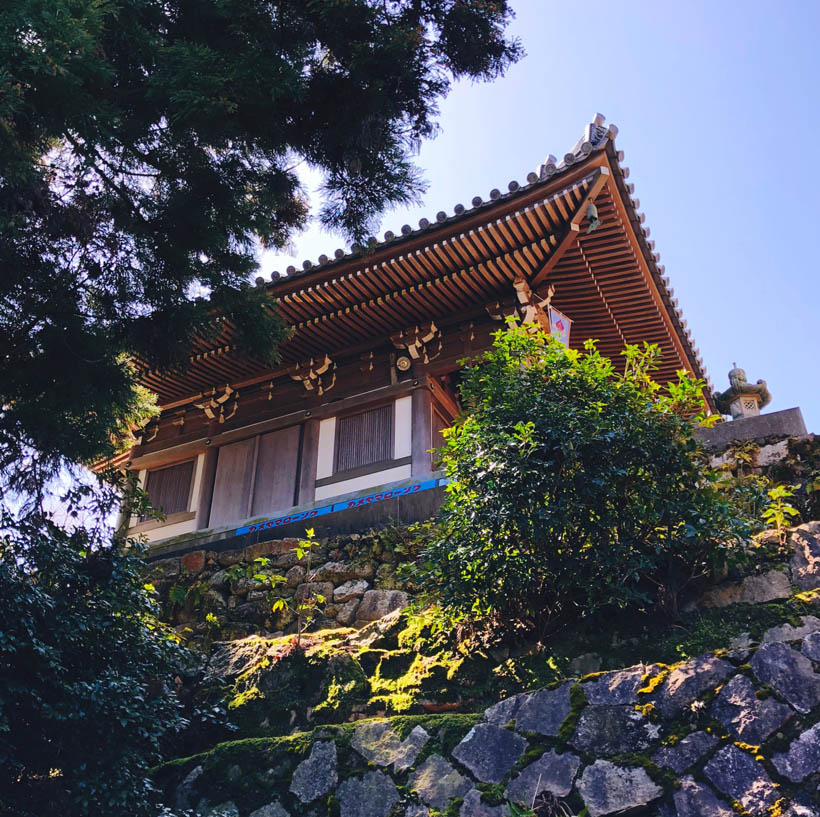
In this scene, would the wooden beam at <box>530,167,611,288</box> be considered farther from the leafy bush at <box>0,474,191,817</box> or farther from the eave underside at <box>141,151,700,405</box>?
the leafy bush at <box>0,474,191,817</box>

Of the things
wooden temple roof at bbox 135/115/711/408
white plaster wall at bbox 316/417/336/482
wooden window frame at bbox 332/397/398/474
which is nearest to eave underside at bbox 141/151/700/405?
wooden temple roof at bbox 135/115/711/408

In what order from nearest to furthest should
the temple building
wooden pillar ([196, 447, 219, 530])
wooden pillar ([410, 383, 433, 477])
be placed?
the temple building → wooden pillar ([410, 383, 433, 477]) → wooden pillar ([196, 447, 219, 530])

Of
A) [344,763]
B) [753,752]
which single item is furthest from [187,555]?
[753,752]

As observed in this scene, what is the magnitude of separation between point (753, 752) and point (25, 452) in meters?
5.09

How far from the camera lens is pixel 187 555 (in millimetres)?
10359

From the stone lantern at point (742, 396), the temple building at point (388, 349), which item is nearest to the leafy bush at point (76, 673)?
the temple building at point (388, 349)

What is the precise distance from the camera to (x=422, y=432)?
1155cm

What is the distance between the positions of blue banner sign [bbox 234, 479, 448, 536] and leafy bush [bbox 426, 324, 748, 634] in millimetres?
3903

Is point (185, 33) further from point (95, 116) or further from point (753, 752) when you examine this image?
point (753, 752)

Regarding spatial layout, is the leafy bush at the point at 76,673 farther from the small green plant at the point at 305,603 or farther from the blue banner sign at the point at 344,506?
the blue banner sign at the point at 344,506

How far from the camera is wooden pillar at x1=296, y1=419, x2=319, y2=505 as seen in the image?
1202 centimetres

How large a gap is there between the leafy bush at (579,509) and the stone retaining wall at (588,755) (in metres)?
0.71

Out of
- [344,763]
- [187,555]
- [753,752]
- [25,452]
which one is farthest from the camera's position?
[187,555]

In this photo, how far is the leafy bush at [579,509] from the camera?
5973 millimetres
